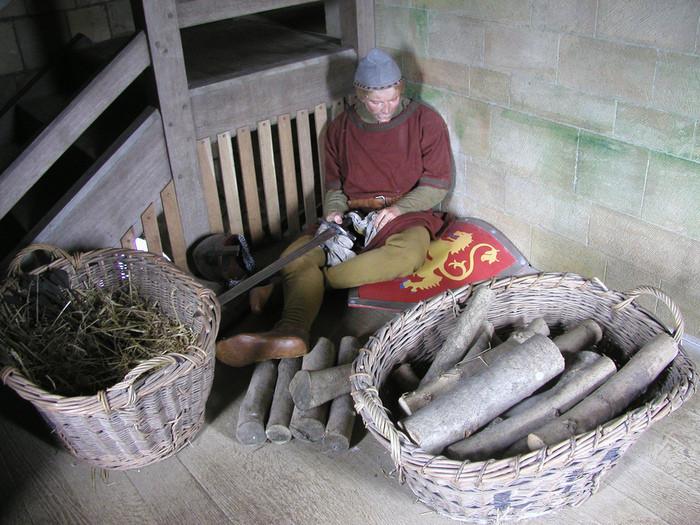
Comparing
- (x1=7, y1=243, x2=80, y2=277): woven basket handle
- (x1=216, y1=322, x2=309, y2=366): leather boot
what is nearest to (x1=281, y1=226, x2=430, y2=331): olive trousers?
(x1=216, y1=322, x2=309, y2=366): leather boot

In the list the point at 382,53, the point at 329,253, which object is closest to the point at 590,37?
the point at 382,53

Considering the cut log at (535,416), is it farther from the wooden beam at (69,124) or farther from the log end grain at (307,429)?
the wooden beam at (69,124)

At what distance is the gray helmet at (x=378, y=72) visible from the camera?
10.9 feet

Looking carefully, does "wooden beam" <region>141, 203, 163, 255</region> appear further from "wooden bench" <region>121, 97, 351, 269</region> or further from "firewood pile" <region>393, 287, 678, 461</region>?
"firewood pile" <region>393, 287, 678, 461</region>

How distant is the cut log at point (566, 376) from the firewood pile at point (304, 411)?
602mm

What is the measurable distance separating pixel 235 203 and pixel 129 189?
66 cm

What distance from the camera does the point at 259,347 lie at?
9.29 feet

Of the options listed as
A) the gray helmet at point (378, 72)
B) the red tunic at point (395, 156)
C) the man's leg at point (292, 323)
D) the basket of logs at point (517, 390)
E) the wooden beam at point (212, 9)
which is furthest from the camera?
the red tunic at point (395, 156)

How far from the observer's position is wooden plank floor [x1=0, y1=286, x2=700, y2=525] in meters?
2.30

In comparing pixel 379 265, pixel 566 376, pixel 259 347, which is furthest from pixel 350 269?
pixel 566 376

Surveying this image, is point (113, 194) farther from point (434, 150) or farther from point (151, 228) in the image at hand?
point (434, 150)

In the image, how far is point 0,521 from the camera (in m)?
2.41

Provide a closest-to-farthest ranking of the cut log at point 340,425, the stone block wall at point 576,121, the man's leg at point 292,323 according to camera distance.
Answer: the cut log at point 340,425 → the stone block wall at point 576,121 → the man's leg at point 292,323

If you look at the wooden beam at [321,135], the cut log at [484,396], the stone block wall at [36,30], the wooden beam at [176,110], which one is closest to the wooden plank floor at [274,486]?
the cut log at [484,396]
